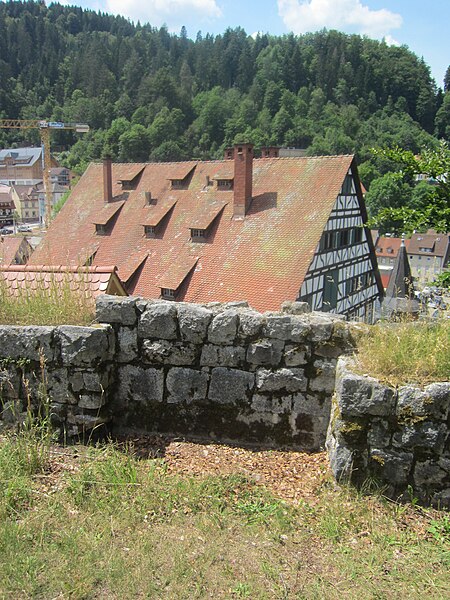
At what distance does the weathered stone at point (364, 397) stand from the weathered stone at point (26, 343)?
8.12ft

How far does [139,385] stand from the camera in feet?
16.0

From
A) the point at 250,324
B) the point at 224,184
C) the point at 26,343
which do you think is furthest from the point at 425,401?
the point at 224,184

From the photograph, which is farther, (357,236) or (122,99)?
(122,99)

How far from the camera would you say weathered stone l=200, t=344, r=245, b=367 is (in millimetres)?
4652

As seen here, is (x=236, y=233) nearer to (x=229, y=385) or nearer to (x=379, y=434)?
(x=229, y=385)

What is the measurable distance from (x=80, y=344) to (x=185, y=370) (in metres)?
0.97

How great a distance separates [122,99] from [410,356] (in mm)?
126658

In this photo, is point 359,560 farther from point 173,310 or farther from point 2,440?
point 2,440

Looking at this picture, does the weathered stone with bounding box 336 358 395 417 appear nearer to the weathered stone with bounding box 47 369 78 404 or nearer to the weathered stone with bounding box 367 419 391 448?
the weathered stone with bounding box 367 419 391 448

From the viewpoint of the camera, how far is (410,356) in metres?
3.90

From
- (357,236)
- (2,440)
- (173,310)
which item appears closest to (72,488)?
(2,440)

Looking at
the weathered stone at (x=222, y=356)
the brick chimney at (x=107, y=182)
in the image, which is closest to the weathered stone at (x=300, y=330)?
the weathered stone at (x=222, y=356)

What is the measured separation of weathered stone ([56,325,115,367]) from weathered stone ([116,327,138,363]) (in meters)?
0.30

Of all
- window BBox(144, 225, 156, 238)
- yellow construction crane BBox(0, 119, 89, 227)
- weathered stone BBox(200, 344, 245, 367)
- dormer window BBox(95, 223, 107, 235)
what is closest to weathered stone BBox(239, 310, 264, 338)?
weathered stone BBox(200, 344, 245, 367)
